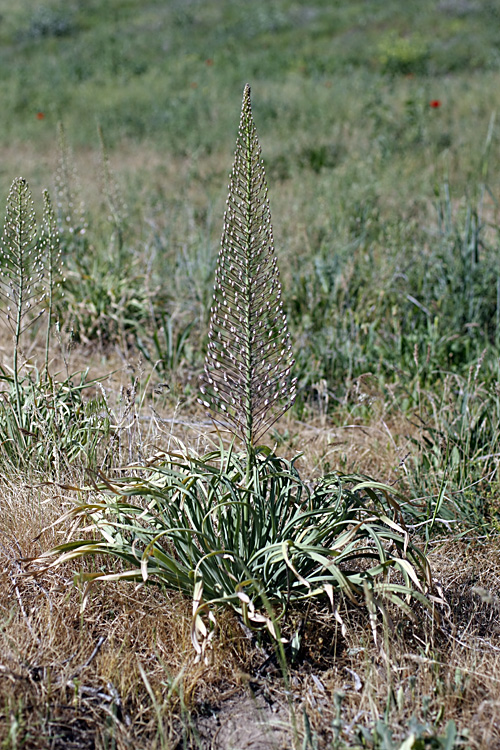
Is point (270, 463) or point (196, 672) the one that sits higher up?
point (270, 463)

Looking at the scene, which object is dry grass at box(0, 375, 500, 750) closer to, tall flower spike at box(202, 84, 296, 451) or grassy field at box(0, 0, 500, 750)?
grassy field at box(0, 0, 500, 750)

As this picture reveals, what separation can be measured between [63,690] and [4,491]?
3.44 ft

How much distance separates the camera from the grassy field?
199 centimetres

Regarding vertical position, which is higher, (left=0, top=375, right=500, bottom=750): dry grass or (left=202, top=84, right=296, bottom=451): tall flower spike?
(left=202, top=84, right=296, bottom=451): tall flower spike

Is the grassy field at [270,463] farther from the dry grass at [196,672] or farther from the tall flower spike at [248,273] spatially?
the tall flower spike at [248,273]

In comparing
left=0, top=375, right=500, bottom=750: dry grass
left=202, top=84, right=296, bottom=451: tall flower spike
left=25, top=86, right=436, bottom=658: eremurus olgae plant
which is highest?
left=202, top=84, right=296, bottom=451: tall flower spike

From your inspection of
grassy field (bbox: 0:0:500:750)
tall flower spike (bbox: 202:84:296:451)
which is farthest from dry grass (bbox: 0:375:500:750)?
tall flower spike (bbox: 202:84:296:451)

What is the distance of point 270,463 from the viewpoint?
2.42 metres

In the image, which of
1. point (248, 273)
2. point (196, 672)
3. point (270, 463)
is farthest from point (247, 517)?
point (248, 273)

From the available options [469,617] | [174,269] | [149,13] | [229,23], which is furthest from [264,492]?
[149,13]

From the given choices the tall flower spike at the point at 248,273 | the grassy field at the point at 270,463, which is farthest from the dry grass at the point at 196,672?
the tall flower spike at the point at 248,273

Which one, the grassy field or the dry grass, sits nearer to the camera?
the dry grass

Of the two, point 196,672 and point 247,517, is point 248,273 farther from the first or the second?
point 196,672

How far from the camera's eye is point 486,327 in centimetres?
434
